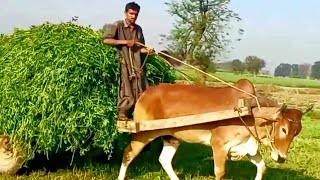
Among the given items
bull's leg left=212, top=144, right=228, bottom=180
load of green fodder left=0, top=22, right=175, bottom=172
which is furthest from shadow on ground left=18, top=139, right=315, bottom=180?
bull's leg left=212, top=144, right=228, bottom=180

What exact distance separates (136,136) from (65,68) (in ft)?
4.52

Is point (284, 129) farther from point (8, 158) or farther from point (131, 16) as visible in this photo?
point (8, 158)

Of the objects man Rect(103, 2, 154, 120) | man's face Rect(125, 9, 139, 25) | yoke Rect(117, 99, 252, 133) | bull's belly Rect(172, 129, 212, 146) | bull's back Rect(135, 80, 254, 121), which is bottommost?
bull's belly Rect(172, 129, 212, 146)

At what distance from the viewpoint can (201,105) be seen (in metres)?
6.74

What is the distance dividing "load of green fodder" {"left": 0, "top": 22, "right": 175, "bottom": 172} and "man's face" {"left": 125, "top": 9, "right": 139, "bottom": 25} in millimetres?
506

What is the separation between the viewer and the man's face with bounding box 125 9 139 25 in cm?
687

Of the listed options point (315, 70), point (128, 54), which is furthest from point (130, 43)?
point (315, 70)

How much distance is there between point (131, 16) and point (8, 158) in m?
2.62

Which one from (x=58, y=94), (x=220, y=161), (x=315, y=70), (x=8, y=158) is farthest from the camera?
(x=315, y=70)

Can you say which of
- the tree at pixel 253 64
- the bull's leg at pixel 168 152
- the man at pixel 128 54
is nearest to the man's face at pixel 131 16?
the man at pixel 128 54

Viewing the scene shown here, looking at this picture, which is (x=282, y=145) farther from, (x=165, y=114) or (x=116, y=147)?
(x=116, y=147)

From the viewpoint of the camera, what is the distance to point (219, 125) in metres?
6.59

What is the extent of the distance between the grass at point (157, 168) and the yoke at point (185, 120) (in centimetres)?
119

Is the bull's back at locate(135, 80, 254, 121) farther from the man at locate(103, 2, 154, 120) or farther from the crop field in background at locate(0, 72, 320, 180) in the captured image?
the crop field in background at locate(0, 72, 320, 180)
